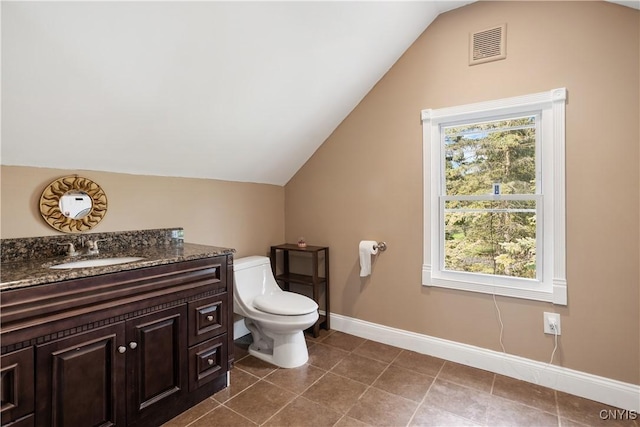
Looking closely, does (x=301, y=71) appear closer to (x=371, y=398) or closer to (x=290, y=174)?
(x=290, y=174)

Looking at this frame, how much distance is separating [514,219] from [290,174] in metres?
1.96

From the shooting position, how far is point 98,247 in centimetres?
198

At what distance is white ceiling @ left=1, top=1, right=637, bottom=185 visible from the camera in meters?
1.37

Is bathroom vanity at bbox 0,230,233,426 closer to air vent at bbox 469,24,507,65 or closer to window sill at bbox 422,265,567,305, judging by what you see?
window sill at bbox 422,265,567,305

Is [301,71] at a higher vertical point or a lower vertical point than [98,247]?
higher

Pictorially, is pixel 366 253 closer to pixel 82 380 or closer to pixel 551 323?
pixel 551 323

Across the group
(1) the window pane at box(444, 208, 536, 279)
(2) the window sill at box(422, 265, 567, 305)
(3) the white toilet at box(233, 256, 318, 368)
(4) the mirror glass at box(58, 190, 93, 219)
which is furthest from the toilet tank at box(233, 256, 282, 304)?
(1) the window pane at box(444, 208, 536, 279)

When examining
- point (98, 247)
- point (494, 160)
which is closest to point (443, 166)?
point (494, 160)

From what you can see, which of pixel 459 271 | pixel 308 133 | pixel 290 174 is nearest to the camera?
pixel 459 271

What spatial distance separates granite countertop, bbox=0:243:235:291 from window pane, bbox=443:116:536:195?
1.78m

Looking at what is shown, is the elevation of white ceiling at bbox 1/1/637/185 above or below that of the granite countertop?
above

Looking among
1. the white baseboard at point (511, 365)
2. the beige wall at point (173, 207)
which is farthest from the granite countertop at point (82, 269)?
the white baseboard at point (511, 365)

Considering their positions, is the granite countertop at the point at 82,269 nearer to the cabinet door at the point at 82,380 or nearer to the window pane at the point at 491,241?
the cabinet door at the point at 82,380

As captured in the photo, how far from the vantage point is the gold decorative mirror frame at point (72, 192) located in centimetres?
178
